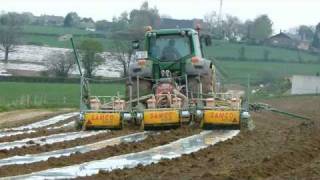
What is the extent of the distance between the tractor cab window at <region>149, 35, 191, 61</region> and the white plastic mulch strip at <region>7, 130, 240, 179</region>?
13.0ft

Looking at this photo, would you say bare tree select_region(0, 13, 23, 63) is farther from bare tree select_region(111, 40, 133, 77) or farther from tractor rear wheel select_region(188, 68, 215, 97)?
tractor rear wheel select_region(188, 68, 215, 97)

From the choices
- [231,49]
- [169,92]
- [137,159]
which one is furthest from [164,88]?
[231,49]

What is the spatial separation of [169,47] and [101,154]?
722cm

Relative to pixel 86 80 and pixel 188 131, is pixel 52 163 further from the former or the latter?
pixel 86 80

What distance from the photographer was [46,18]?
127 meters

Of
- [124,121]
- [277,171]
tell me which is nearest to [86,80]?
[124,121]

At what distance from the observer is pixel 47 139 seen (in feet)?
43.9

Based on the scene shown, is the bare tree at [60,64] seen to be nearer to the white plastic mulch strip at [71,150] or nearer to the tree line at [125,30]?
the tree line at [125,30]

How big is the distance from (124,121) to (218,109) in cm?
192

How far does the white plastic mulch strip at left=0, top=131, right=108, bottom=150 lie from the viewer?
40.5 feet

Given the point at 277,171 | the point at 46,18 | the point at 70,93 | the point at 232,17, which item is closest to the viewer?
the point at 277,171

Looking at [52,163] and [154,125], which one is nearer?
[52,163]

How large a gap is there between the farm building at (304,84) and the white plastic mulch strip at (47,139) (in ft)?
134

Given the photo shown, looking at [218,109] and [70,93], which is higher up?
[218,109]
